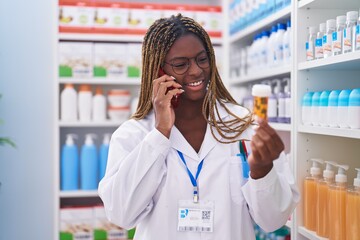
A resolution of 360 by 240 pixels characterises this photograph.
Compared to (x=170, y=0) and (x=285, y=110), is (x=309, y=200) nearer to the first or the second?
(x=285, y=110)

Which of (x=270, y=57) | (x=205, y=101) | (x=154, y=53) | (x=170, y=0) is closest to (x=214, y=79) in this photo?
(x=205, y=101)

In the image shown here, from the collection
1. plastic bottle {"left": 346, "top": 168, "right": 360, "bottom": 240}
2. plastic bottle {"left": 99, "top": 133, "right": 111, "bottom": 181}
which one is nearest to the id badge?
plastic bottle {"left": 346, "top": 168, "right": 360, "bottom": 240}

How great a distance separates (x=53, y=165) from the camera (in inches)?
156

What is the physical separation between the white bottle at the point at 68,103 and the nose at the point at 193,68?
203cm

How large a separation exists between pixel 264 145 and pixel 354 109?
24.8 inches

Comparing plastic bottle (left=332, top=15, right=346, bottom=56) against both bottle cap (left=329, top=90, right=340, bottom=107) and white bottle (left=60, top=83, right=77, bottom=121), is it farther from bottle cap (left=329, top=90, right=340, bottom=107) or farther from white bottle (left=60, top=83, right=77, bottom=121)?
white bottle (left=60, top=83, right=77, bottom=121)

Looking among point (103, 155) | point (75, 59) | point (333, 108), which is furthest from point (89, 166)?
point (333, 108)

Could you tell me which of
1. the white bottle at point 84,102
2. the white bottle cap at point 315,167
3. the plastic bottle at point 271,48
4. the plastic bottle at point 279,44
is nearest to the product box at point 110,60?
the white bottle at point 84,102

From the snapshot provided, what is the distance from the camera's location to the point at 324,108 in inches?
85.4

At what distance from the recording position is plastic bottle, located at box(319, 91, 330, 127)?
7.07 ft

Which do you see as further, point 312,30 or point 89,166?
point 89,166

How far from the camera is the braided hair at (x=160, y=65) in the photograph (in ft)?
6.18

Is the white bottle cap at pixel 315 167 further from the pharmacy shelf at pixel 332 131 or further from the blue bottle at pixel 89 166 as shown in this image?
the blue bottle at pixel 89 166

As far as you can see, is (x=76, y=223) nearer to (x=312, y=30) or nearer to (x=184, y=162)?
(x=184, y=162)
